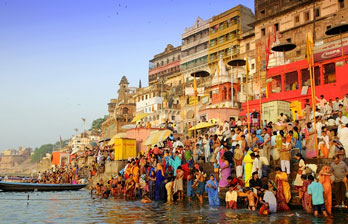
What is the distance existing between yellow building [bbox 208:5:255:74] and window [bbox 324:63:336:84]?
756 inches

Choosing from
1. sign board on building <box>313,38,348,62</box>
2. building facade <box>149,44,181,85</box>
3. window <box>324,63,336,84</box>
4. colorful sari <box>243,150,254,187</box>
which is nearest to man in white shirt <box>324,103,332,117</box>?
colorful sari <box>243,150,254,187</box>

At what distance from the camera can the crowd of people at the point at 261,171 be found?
993 centimetres

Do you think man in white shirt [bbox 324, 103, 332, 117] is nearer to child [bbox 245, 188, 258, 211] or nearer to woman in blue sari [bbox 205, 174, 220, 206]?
woman in blue sari [bbox 205, 174, 220, 206]

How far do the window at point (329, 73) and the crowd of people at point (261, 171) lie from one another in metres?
9.18

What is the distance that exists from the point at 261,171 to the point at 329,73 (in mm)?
17007

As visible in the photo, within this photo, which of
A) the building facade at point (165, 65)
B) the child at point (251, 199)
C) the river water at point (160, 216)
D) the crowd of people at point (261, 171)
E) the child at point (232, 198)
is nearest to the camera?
the river water at point (160, 216)

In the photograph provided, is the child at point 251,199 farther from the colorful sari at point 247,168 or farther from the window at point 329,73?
the window at point 329,73

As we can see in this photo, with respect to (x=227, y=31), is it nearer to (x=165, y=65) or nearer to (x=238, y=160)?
(x=165, y=65)

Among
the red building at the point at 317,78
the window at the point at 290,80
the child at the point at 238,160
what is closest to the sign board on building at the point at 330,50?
the red building at the point at 317,78

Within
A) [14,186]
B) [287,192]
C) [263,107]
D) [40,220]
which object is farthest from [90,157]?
[287,192]

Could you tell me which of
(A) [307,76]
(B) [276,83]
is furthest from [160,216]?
(B) [276,83]

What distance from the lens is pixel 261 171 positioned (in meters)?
11.8

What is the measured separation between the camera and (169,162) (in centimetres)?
1541

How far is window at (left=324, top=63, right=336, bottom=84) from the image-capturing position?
25484mm
